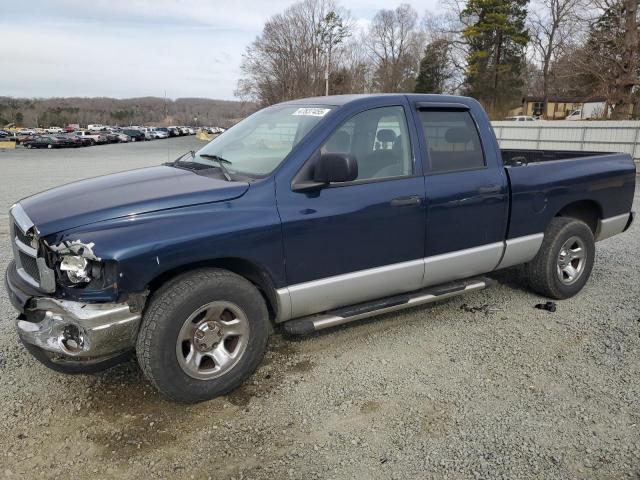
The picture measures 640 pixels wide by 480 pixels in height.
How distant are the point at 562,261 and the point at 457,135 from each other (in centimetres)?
184

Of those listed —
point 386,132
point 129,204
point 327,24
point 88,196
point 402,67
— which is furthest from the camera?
point 402,67

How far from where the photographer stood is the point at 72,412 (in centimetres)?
316

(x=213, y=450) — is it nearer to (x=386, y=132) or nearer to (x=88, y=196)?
(x=88, y=196)

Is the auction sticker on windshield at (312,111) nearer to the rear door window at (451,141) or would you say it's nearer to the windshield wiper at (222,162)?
the windshield wiper at (222,162)

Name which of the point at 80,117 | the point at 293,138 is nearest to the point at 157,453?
the point at 293,138

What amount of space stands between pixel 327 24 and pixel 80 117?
128362 millimetres

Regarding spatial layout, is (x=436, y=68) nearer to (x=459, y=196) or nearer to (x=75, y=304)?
(x=459, y=196)

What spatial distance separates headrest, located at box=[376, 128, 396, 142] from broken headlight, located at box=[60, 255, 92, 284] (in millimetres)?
2224

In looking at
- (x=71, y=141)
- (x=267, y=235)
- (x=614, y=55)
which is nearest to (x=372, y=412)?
(x=267, y=235)

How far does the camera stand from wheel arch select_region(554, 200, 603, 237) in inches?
202

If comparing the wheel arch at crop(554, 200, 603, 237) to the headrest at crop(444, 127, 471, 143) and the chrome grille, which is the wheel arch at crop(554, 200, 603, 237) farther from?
the chrome grille

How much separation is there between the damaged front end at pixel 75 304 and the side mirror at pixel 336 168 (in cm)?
134

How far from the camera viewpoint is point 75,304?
2.82 meters

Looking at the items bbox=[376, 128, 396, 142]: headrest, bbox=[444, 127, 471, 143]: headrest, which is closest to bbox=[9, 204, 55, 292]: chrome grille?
bbox=[376, 128, 396, 142]: headrest
